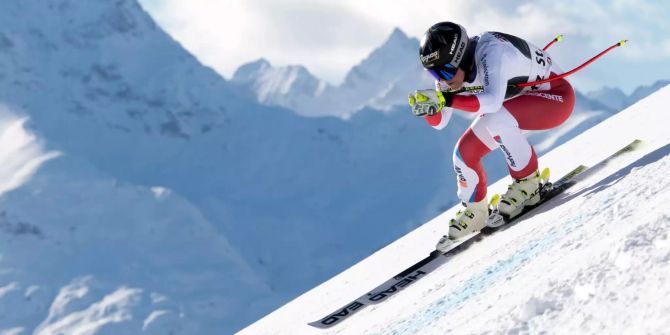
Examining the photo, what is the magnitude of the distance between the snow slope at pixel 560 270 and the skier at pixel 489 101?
374 mm

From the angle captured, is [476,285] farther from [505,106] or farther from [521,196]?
[505,106]

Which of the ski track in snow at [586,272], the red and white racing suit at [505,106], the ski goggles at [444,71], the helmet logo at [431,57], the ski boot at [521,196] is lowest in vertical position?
the ski track in snow at [586,272]

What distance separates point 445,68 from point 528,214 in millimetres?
1204

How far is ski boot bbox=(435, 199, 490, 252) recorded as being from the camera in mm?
6172

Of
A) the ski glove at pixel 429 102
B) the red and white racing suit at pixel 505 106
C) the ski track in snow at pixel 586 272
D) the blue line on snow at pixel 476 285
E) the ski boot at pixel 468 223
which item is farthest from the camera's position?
the ski boot at pixel 468 223

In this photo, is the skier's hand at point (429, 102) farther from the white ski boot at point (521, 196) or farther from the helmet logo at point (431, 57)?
the white ski boot at point (521, 196)

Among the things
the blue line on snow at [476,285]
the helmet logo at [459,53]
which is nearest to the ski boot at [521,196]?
the helmet logo at [459,53]

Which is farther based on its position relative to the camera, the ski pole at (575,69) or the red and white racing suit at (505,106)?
the ski pole at (575,69)

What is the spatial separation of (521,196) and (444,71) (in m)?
1.07

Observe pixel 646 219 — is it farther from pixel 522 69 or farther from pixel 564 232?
pixel 522 69

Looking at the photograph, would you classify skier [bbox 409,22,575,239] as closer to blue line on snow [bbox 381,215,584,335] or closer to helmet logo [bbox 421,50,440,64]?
helmet logo [bbox 421,50,440,64]

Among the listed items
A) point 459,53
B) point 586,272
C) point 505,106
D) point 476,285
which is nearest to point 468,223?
point 505,106

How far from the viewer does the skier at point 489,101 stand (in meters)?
5.60

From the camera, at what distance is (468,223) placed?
20.2ft
